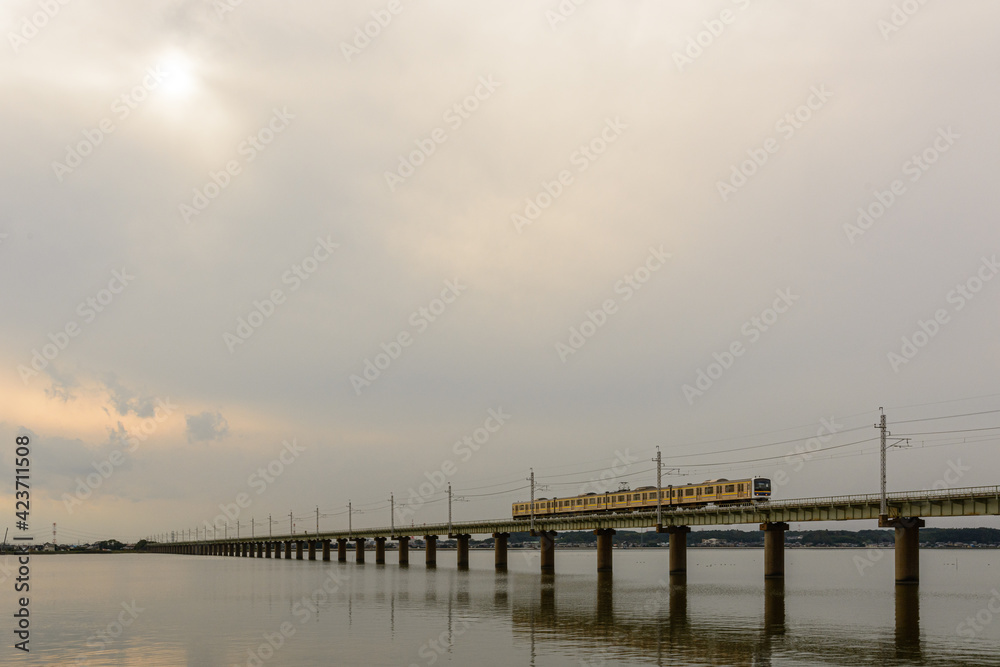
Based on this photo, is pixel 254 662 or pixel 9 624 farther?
pixel 9 624

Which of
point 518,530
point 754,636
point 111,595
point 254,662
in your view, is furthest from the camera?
point 518,530

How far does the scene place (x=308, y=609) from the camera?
65938 millimetres

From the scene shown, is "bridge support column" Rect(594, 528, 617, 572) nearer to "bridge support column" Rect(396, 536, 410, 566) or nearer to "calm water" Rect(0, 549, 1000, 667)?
"calm water" Rect(0, 549, 1000, 667)

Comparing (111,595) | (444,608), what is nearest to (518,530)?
(111,595)

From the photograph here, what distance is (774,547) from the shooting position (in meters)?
101

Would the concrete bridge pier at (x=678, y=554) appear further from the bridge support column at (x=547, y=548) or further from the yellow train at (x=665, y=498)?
the bridge support column at (x=547, y=548)

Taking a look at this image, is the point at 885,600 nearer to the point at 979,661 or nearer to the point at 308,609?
the point at 979,661

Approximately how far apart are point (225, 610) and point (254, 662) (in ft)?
100

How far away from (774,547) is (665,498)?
18.2 metres

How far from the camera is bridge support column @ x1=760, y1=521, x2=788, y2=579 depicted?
99512 mm
